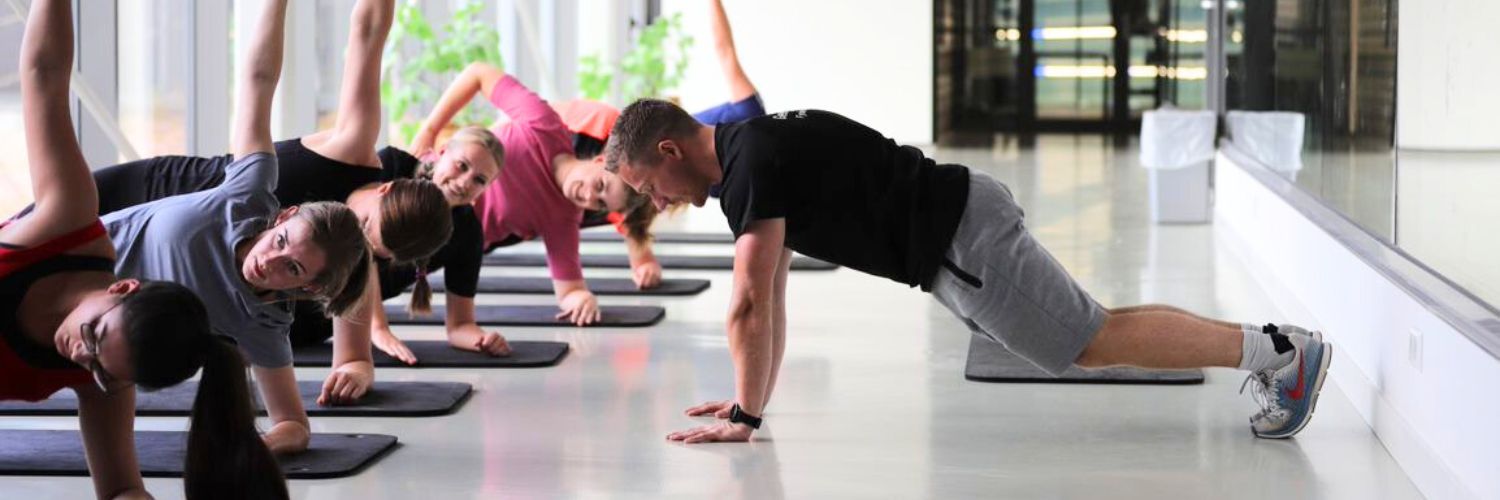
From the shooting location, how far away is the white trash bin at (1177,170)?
9688 millimetres

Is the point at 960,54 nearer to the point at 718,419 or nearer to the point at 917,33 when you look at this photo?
the point at 917,33

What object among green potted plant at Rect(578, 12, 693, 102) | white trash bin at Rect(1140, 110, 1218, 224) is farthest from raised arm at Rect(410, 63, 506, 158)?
green potted plant at Rect(578, 12, 693, 102)

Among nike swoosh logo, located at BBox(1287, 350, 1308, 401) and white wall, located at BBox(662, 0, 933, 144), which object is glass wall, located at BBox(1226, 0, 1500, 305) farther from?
white wall, located at BBox(662, 0, 933, 144)

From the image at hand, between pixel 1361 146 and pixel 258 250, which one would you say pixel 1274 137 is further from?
pixel 258 250

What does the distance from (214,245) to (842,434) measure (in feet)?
5.03

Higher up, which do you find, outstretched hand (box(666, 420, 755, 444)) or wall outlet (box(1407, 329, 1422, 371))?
wall outlet (box(1407, 329, 1422, 371))

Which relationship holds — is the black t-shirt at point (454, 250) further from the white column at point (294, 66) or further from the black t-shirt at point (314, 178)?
the white column at point (294, 66)

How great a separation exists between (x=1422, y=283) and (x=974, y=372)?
1.37 meters

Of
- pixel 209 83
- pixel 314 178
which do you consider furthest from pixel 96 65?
pixel 314 178

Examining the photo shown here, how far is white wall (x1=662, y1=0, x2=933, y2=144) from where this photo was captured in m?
16.6

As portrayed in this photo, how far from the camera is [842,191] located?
372cm

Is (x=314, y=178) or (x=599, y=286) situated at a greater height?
(x=314, y=178)

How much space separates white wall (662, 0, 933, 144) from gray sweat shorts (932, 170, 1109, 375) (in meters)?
12.7

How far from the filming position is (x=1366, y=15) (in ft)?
17.5
